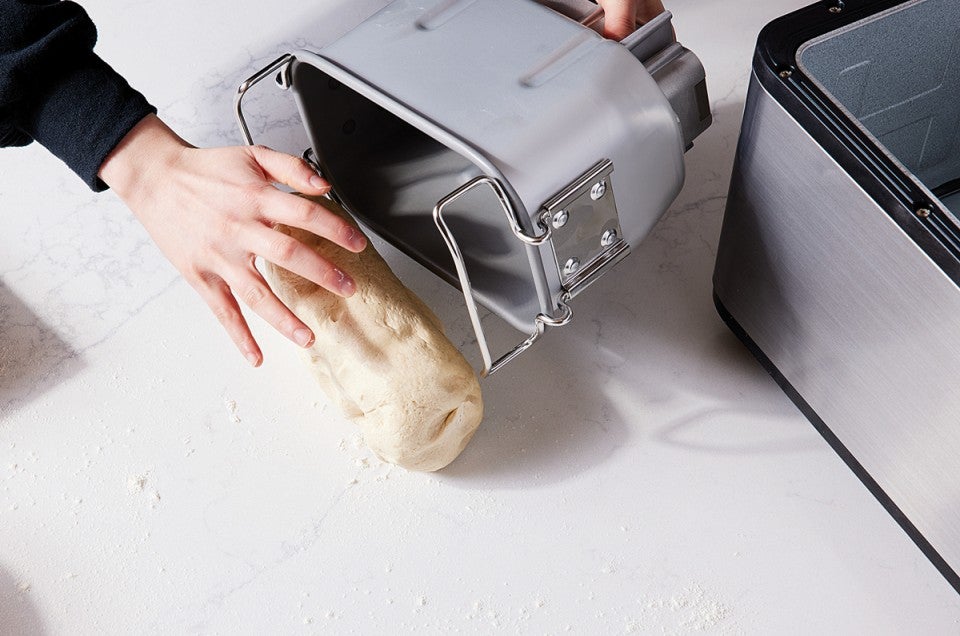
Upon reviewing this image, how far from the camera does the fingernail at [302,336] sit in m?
0.69

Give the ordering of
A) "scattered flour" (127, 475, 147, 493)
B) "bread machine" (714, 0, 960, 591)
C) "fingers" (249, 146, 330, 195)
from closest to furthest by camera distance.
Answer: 1. "bread machine" (714, 0, 960, 591)
2. "fingers" (249, 146, 330, 195)
3. "scattered flour" (127, 475, 147, 493)

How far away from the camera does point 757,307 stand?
758 millimetres

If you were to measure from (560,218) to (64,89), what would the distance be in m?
0.41

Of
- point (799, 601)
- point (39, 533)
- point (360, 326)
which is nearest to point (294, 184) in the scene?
point (360, 326)

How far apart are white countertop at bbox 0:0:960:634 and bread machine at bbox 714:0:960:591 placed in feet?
0.18

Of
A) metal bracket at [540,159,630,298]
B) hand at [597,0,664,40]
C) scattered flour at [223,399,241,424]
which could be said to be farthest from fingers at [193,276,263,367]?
hand at [597,0,664,40]

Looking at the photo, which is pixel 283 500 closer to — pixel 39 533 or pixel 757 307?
pixel 39 533

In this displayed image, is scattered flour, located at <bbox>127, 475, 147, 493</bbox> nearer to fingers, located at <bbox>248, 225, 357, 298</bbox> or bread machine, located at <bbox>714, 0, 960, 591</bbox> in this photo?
fingers, located at <bbox>248, 225, 357, 298</bbox>

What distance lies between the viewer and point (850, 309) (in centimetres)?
65

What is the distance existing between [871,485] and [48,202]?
2.64ft

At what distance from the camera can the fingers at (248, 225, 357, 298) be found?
26.5 inches

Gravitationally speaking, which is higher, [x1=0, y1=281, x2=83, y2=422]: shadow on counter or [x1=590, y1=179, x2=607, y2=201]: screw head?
[x1=590, y1=179, x2=607, y2=201]: screw head

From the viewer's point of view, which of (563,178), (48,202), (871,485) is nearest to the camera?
(563,178)

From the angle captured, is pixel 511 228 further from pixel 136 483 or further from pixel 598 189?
pixel 136 483
